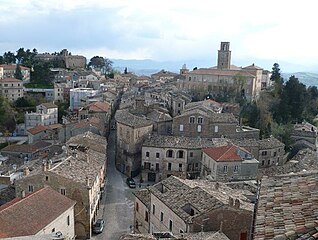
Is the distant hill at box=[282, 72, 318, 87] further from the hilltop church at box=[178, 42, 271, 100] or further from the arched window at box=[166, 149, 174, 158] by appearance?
the arched window at box=[166, 149, 174, 158]

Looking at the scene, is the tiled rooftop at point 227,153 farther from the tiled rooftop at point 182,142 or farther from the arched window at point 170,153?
the arched window at point 170,153

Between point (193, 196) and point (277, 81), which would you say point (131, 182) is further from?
point (277, 81)

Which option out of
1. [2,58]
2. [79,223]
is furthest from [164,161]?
[2,58]

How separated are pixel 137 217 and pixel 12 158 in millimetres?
26635

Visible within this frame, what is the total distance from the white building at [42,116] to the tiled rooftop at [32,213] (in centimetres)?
4319

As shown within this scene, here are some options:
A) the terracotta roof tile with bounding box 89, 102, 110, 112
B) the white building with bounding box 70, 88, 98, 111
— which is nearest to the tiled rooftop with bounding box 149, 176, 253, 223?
the terracotta roof tile with bounding box 89, 102, 110, 112

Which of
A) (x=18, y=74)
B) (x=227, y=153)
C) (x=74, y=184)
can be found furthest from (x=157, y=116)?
(x=18, y=74)

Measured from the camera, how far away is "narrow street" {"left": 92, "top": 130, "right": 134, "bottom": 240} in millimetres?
32612

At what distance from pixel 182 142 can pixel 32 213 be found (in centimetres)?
2369

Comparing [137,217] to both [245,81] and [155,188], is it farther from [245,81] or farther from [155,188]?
[245,81]

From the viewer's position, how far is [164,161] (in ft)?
148

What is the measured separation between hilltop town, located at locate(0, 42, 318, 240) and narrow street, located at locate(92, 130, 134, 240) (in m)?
0.11

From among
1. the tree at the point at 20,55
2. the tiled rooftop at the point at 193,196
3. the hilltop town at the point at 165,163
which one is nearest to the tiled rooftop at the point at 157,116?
the hilltop town at the point at 165,163

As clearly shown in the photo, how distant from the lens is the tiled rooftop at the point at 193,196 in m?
23.6
